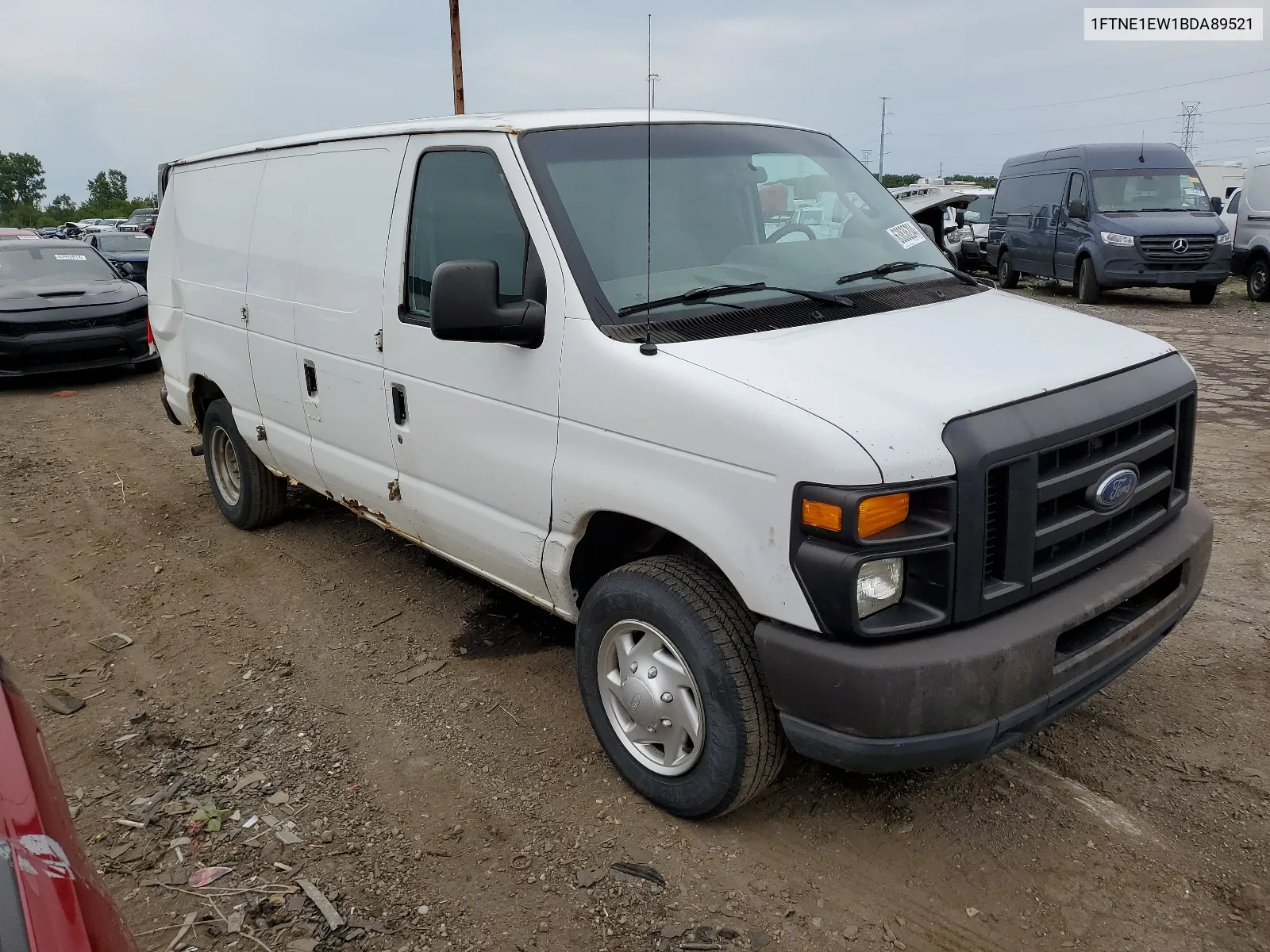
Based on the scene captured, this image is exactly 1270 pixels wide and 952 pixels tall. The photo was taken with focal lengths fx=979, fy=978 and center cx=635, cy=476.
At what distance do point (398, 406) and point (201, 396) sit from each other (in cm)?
280

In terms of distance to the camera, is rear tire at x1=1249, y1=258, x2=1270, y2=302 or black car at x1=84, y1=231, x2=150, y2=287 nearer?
rear tire at x1=1249, y1=258, x2=1270, y2=302

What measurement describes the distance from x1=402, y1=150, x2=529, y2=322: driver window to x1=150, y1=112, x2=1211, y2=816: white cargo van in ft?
0.04

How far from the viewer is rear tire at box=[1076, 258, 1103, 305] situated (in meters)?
15.0

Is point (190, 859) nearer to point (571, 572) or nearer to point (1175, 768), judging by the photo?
point (571, 572)

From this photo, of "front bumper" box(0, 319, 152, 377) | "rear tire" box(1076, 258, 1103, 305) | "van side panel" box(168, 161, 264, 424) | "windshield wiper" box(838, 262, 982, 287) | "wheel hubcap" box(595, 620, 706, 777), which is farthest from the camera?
"rear tire" box(1076, 258, 1103, 305)

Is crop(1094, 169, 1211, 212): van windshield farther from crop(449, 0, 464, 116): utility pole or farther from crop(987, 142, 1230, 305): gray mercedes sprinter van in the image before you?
crop(449, 0, 464, 116): utility pole

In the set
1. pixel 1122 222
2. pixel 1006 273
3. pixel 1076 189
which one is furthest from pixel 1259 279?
pixel 1006 273

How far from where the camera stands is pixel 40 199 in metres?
92.9

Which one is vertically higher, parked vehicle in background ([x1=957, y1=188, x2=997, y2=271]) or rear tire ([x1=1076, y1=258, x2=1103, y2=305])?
parked vehicle in background ([x1=957, y1=188, x2=997, y2=271])

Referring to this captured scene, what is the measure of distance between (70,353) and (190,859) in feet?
32.3

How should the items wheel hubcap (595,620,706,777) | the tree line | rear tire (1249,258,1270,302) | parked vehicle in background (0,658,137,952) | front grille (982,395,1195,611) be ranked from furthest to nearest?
the tree line < rear tire (1249,258,1270,302) < wheel hubcap (595,620,706,777) < front grille (982,395,1195,611) < parked vehicle in background (0,658,137,952)

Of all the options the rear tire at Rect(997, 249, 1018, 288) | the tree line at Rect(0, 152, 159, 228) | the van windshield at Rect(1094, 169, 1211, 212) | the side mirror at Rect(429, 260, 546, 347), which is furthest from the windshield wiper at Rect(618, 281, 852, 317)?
the tree line at Rect(0, 152, 159, 228)

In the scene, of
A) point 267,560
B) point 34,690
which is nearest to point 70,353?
point 267,560

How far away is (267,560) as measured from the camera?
5594mm
